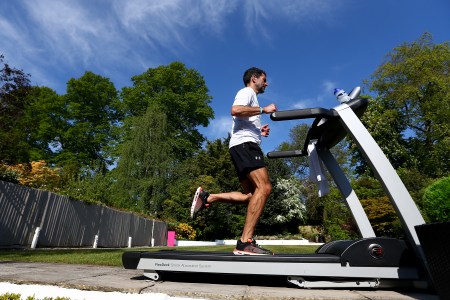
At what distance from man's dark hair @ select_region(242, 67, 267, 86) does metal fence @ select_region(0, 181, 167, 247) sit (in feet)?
21.2

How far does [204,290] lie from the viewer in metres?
1.82

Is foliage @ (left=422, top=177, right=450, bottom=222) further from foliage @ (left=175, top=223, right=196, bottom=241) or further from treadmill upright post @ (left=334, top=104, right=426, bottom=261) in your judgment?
foliage @ (left=175, top=223, right=196, bottom=241)

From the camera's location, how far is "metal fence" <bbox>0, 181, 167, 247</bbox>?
695 cm

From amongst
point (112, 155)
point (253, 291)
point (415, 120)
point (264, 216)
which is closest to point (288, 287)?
point (253, 291)

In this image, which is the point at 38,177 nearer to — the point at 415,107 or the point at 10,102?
the point at 10,102

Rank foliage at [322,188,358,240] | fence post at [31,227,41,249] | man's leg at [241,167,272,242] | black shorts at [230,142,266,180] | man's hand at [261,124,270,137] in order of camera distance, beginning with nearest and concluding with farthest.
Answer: man's leg at [241,167,272,242]
black shorts at [230,142,266,180]
man's hand at [261,124,270,137]
fence post at [31,227,41,249]
foliage at [322,188,358,240]

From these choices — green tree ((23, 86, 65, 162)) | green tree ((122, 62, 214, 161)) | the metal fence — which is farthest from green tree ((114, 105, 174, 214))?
green tree ((23, 86, 65, 162))

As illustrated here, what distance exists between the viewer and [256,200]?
244 centimetres

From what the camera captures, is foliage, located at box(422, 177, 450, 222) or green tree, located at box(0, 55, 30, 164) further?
green tree, located at box(0, 55, 30, 164)

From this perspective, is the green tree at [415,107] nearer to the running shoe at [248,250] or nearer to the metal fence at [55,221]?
the metal fence at [55,221]

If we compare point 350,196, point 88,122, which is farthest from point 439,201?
point 88,122

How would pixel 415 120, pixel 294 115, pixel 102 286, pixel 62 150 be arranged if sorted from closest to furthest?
pixel 102 286
pixel 294 115
pixel 415 120
pixel 62 150

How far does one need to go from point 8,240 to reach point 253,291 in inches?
278

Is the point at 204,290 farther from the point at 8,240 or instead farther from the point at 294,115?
the point at 8,240
